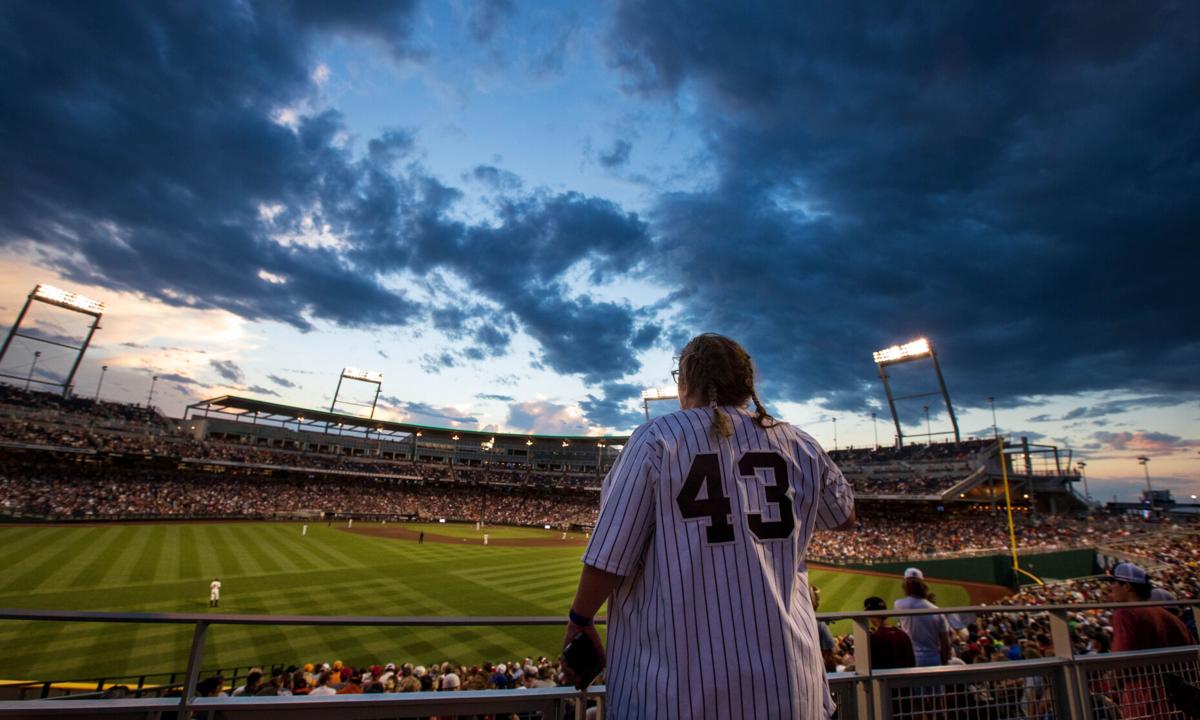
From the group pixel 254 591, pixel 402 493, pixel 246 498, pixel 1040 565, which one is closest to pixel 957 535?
pixel 1040 565

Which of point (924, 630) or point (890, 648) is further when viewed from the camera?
Answer: point (924, 630)

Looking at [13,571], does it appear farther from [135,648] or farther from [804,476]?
[804,476]

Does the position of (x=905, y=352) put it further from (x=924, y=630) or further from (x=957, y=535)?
(x=924, y=630)

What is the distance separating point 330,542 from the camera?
30172mm

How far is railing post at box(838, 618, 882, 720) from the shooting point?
2.66m

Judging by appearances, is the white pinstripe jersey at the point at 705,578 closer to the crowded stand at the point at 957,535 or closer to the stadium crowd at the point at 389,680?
the stadium crowd at the point at 389,680

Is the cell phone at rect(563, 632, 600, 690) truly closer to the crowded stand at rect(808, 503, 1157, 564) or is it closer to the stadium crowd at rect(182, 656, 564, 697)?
the stadium crowd at rect(182, 656, 564, 697)

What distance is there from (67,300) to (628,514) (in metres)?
71.3

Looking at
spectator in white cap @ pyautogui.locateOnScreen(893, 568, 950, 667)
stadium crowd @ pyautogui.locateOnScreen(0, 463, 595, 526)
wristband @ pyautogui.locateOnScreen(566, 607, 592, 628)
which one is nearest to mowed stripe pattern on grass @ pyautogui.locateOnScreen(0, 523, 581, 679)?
stadium crowd @ pyautogui.locateOnScreen(0, 463, 595, 526)

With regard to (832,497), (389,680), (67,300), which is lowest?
(389,680)

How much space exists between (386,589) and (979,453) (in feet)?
154

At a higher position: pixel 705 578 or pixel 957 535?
pixel 957 535

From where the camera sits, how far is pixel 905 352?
1882 inches

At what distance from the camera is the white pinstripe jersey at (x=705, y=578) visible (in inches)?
55.9
